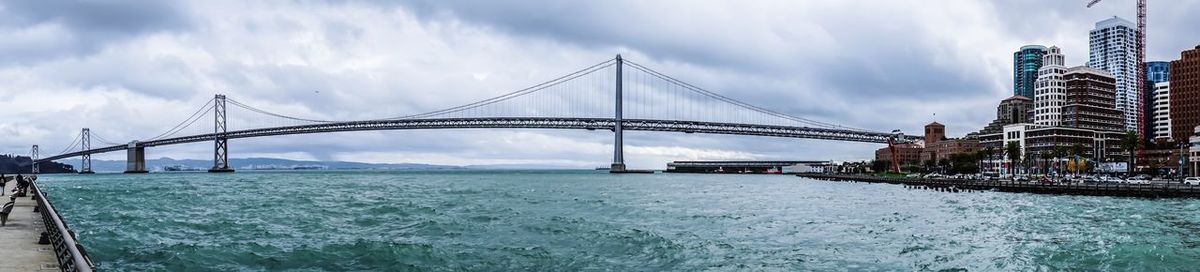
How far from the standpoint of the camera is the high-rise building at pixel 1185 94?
188 meters

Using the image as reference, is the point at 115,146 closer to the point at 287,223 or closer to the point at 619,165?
the point at 619,165

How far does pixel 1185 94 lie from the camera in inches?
7662

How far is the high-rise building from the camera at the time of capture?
188 m

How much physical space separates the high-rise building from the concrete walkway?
736 feet

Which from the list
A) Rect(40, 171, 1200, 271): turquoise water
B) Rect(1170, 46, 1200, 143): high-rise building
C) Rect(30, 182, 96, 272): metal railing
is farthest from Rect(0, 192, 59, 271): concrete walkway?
Rect(1170, 46, 1200, 143): high-rise building

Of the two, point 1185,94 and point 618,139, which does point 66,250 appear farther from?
point 1185,94

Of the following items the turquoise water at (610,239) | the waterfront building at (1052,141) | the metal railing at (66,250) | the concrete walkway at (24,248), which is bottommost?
the turquoise water at (610,239)

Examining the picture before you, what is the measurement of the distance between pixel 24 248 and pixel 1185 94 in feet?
777

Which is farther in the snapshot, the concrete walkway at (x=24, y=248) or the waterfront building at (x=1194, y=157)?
the waterfront building at (x=1194, y=157)

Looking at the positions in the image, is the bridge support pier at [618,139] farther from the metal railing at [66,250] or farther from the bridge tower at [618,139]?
the metal railing at [66,250]

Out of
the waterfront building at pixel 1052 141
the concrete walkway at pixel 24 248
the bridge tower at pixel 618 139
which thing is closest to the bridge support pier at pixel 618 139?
the bridge tower at pixel 618 139

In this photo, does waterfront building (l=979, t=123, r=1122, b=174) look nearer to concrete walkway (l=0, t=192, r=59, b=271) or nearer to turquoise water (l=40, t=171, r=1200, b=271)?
turquoise water (l=40, t=171, r=1200, b=271)

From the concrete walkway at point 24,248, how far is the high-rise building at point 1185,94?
224 metres

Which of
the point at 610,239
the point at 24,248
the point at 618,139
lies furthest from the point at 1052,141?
the point at 24,248
